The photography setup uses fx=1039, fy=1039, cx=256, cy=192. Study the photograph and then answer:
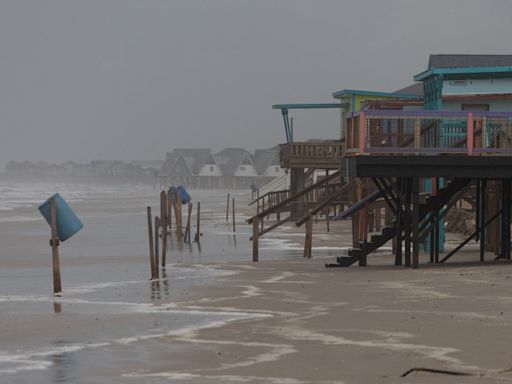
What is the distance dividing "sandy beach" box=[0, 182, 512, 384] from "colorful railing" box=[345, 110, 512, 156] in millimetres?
2646

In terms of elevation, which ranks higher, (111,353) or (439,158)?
(439,158)

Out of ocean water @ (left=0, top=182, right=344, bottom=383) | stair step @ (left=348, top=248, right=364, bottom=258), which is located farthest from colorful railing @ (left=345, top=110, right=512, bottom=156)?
ocean water @ (left=0, top=182, right=344, bottom=383)

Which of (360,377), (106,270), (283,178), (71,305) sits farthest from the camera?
(283,178)

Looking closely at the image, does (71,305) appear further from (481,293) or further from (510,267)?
(510,267)

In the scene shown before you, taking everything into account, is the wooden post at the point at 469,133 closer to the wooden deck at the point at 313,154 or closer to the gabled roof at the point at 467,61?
the gabled roof at the point at 467,61

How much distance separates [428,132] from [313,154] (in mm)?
22809

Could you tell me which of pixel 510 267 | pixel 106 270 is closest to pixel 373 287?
pixel 510 267

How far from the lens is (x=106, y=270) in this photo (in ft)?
88.9

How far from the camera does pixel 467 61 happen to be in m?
39.4

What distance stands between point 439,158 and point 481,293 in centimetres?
605

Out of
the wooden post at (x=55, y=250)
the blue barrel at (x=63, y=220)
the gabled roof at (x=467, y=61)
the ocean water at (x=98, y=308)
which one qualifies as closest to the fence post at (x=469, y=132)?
the ocean water at (x=98, y=308)

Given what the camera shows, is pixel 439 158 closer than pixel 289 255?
Yes

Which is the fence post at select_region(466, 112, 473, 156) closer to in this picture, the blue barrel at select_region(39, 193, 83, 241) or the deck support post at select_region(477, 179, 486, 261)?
the deck support post at select_region(477, 179, 486, 261)

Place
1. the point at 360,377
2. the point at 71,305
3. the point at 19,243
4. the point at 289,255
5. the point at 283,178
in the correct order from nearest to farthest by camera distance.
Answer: the point at 360,377, the point at 71,305, the point at 289,255, the point at 19,243, the point at 283,178
